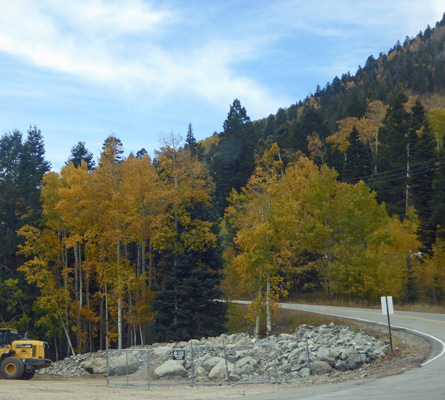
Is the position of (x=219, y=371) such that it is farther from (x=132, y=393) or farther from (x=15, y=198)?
(x=15, y=198)

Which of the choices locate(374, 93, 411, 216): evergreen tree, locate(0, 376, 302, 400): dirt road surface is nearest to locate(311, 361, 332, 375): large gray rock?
locate(0, 376, 302, 400): dirt road surface

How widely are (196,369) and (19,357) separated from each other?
9.35 metres

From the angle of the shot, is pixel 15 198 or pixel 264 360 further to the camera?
pixel 15 198

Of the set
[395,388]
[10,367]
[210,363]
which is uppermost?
[395,388]

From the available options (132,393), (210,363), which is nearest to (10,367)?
(132,393)

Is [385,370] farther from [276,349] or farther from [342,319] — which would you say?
[342,319]

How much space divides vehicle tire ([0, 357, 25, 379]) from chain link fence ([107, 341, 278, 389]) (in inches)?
184

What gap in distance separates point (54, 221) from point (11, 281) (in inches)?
236

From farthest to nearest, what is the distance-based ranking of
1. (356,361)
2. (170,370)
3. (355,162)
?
(355,162)
(170,370)
(356,361)

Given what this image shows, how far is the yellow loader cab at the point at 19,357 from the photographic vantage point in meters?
24.3

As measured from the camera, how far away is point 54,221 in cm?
4166

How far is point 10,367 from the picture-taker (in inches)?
962

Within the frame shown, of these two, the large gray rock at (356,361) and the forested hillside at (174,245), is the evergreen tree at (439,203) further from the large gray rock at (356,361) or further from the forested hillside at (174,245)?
the large gray rock at (356,361)

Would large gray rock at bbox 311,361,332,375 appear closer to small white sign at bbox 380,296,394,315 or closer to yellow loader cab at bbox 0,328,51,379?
small white sign at bbox 380,296,394,315
